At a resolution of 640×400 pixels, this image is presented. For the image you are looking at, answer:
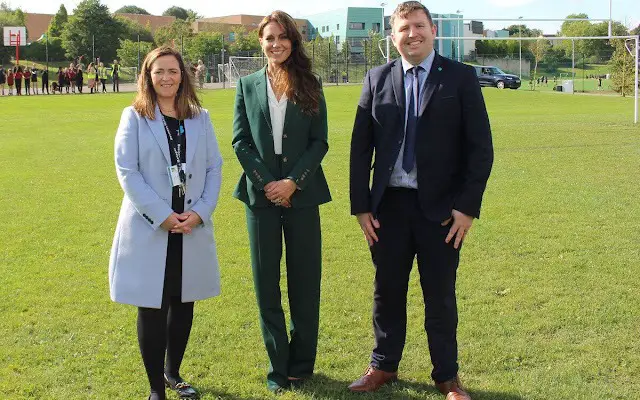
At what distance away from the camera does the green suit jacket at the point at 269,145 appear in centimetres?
409

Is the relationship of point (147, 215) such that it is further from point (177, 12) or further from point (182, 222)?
point (177, 12)

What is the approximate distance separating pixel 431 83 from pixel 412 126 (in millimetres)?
242

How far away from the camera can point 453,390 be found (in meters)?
4.09

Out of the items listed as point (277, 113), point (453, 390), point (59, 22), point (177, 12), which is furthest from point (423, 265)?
point (177, 12)

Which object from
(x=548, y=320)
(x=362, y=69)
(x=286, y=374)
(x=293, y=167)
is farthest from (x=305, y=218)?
(x=362, y=69)

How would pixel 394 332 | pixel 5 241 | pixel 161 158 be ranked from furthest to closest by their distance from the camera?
pixel 5 241 < pixel 394 332 < pixel 161 158

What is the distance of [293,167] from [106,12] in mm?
69313

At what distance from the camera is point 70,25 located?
2601 inches

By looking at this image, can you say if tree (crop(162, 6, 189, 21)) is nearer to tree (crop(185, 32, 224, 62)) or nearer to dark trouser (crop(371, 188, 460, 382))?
tree (crop(185, 32, 224, 62))

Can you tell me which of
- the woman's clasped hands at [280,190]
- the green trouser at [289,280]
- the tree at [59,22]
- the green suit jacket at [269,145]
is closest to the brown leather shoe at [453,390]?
the green trouser at [289,280]

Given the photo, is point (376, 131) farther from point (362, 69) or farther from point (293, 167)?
point (362, 69)

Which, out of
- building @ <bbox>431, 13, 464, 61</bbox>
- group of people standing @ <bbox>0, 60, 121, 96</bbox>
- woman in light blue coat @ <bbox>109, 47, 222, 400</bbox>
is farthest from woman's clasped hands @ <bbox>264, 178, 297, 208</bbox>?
group of people standing @ <bbox>0, 60, 121, 96</bbox>

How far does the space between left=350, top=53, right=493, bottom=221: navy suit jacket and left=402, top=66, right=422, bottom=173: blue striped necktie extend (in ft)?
0.13

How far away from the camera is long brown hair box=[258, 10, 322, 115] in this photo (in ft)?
13.4
